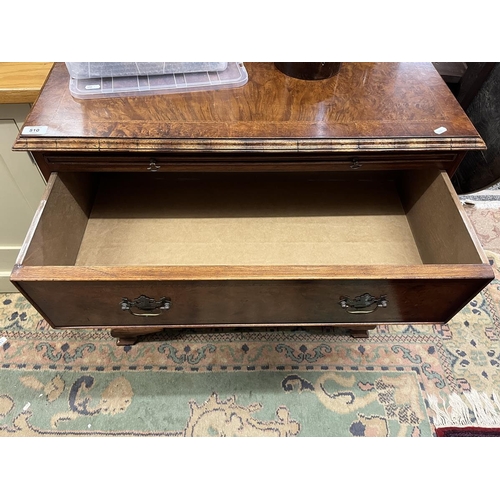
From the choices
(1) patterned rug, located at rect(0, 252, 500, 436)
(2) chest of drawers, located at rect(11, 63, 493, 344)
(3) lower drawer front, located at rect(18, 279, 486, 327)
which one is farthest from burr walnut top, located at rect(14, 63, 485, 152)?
(1) patterned rug, located at rect(0, 252, 500, 436)

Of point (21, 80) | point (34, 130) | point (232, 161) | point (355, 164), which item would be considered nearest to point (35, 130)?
point (34, 130)

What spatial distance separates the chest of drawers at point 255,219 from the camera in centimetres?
58

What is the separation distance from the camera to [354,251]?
30.5 inches

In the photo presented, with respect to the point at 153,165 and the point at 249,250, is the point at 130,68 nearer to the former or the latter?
the point at 153,165

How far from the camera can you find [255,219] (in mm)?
819

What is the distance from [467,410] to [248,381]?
0.52 m

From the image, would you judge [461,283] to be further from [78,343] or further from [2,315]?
[2,315]

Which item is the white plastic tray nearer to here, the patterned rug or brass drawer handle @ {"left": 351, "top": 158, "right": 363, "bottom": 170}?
brass drawer handle @ {"left": 351, "top": 158, "right": 363, "bottom": 170}

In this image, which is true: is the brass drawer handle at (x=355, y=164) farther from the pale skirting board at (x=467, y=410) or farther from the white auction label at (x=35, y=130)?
the pale skirting board at (x=467, y=410)

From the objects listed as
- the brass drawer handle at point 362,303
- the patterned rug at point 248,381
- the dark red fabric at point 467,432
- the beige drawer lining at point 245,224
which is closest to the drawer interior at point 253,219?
the beige drawer lining at point 245,224
